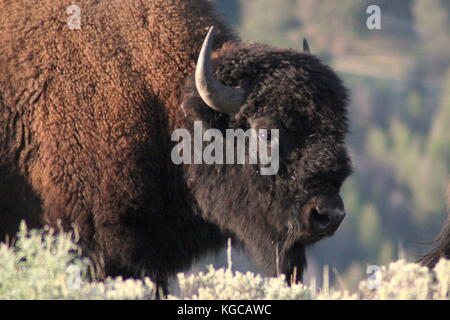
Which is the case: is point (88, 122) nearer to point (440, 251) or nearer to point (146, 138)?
point (146, 138)

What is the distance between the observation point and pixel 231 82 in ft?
18.5

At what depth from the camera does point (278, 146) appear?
543cm

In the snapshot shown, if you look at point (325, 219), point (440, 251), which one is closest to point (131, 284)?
point (325, 219)

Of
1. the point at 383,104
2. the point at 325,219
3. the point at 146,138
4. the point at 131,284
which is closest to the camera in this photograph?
the point at 131,284

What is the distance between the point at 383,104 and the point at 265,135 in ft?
192

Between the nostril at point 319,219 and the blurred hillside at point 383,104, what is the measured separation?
126 ft

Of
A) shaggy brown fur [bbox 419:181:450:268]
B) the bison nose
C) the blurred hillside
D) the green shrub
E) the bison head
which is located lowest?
the green shrub

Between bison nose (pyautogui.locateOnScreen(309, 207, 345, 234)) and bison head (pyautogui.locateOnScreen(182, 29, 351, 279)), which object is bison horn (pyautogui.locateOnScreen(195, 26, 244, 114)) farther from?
bison nose (pyautogui.locateOnScreen(309, 207, 345, 234))

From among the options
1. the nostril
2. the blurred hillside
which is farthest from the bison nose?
the blurred hillside

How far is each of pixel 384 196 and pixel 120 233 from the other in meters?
53.0

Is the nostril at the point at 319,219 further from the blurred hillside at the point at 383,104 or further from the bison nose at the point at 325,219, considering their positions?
the blurred hillside at the point at 383,104

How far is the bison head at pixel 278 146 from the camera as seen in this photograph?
5.38 m

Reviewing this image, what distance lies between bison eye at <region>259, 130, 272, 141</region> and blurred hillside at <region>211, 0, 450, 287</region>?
38408 millimetres

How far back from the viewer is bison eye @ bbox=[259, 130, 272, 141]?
17.9 ft
